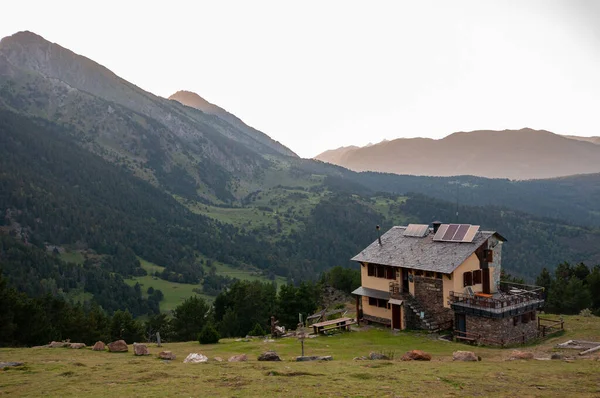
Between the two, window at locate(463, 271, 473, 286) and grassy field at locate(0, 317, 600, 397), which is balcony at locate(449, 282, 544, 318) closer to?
window at locate(463, 271, 473, 286)

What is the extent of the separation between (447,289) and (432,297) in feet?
6.95

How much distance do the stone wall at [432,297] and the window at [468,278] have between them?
2.47m

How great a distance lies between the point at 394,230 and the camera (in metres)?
56.6

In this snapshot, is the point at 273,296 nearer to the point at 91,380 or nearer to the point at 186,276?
the point at 91,380

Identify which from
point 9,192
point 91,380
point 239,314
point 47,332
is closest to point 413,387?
point 91,380

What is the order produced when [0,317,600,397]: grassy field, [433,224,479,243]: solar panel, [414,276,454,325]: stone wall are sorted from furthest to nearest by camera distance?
1. [433,224,479,243]: solar panel
2. [414,276,454,325]: stone wall
3. [0,317,600,397]: grassy field

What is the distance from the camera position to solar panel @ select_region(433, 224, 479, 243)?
46.9 meters

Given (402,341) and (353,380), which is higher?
(353,380)

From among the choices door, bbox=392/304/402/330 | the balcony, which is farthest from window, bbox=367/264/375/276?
the balcony

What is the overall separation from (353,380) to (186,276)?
582 ft

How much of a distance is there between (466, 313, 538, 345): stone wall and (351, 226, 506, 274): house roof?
17.7 ft

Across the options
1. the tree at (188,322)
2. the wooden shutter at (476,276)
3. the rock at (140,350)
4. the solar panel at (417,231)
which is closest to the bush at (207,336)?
the rock at (140,350)

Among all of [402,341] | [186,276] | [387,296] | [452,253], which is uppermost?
[452,253]

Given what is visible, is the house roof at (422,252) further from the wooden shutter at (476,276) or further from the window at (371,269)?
the wooden shutter at (476,276)
